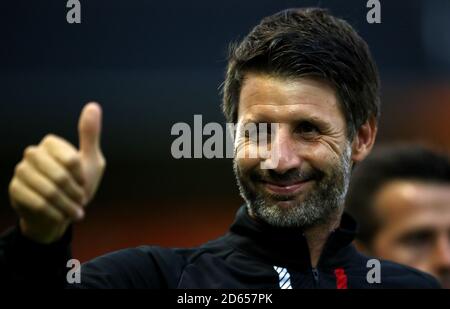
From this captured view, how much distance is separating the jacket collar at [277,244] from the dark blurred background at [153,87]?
2.30 metres

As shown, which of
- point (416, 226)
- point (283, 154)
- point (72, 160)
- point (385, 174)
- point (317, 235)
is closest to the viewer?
point (72, 160)

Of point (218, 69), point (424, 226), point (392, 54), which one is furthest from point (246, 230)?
point (392, 54)

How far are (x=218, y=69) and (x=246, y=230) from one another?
8.65 feet

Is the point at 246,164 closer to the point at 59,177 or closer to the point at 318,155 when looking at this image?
the point at 318,155

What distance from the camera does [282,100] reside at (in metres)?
1.83

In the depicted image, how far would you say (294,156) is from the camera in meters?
1.79

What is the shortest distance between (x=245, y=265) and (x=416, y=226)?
1.14 metres

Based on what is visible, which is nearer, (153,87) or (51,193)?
(51,193)

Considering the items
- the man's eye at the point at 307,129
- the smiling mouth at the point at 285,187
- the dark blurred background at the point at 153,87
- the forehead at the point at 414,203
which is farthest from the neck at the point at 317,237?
the dark blurred background at the point at 153,87

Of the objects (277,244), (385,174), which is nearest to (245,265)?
(277,244)

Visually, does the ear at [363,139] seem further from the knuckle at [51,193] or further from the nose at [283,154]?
the knuckle at [51,193]

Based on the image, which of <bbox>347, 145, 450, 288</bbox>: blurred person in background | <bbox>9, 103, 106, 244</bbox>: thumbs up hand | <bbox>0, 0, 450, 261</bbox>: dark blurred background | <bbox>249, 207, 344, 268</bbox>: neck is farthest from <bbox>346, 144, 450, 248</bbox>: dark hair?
<bbox>9, 103, 106, 244</bbox>: thumbs up hand

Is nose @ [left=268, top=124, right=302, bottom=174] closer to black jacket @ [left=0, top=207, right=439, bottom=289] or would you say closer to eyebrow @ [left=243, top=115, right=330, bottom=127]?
eyebrow @ [left=243, top=115, right=330, bottom=127]

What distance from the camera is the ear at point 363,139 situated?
2.04 meters
